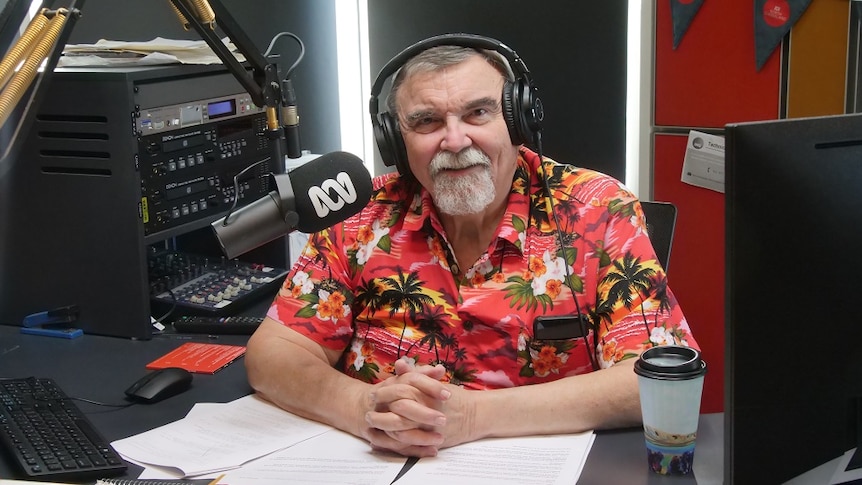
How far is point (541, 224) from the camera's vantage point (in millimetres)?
1604

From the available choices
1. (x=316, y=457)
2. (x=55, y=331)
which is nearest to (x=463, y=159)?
(x=316, y=457)

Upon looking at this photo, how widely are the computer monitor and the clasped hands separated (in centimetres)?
49

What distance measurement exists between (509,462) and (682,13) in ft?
5.98

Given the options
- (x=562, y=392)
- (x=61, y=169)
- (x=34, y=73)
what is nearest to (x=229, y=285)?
(x=61, y=169)

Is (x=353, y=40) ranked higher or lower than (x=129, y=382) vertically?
higher

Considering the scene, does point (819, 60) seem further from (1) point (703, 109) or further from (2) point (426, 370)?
(2) point (426, 370)

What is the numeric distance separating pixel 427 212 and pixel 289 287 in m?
0.27

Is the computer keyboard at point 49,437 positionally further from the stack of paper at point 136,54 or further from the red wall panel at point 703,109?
the red wall panel at point 703,109

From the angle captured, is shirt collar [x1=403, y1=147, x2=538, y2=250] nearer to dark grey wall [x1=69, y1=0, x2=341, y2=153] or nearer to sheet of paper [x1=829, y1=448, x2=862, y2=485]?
sheet of paper [x1=829, y1=448, x2=862, y2=485]

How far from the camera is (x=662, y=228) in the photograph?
1.81 metres

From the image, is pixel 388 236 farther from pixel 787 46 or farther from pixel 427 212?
pixel 787 46

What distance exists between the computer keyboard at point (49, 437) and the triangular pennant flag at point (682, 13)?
1.94 meters

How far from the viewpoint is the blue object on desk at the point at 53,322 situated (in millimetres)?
1952

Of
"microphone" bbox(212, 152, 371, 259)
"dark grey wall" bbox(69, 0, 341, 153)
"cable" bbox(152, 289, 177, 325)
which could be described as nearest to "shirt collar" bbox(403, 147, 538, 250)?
"microphone" bbox(212, 152, 371, 259)
